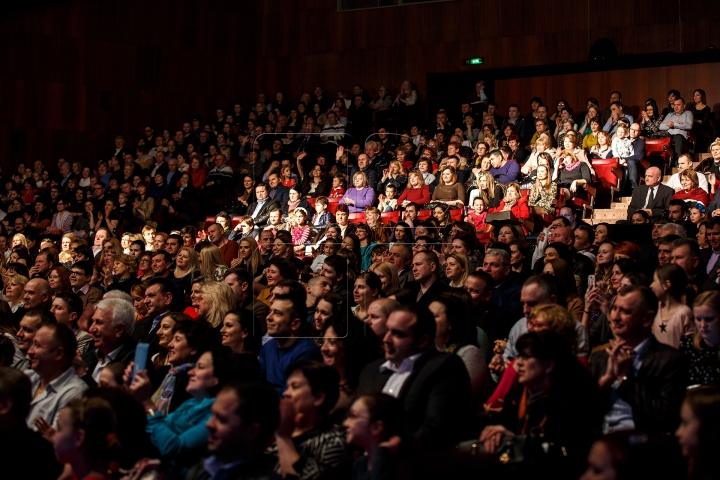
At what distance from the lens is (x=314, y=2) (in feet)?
45.7

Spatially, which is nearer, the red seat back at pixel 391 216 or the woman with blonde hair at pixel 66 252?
the woman with blonde hair at pixel 66 252

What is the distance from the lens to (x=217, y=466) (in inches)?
98.1

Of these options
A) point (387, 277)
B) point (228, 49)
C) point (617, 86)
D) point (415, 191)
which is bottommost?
point (387, 277)

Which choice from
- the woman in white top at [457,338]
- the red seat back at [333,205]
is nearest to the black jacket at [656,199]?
the red seat back at [333,205]

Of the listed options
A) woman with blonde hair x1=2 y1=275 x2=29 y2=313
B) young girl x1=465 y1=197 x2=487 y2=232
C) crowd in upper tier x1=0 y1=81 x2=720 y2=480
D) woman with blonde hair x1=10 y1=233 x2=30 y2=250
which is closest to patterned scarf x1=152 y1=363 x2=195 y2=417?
crowd in upper tier x1=0 y1=81 x2=720 y2=480

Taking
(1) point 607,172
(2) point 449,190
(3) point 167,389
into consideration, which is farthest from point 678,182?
(3) point 167,389

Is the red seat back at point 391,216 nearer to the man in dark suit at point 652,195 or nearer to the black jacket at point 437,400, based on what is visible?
the man in dark suit at point 652,195

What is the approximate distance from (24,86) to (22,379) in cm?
1099

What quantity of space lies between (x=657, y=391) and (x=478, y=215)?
4848 millimetres

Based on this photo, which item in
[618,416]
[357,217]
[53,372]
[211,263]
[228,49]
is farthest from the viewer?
[228,49]

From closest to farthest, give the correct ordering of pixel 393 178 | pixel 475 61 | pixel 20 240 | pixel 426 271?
pixel 426 271, pixel 20 240, pixel 393 178, pixel 475 61

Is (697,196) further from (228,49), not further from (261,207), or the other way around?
(228,49)

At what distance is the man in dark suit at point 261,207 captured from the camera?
871cm

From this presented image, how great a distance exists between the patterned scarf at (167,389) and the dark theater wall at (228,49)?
9.29 metres
